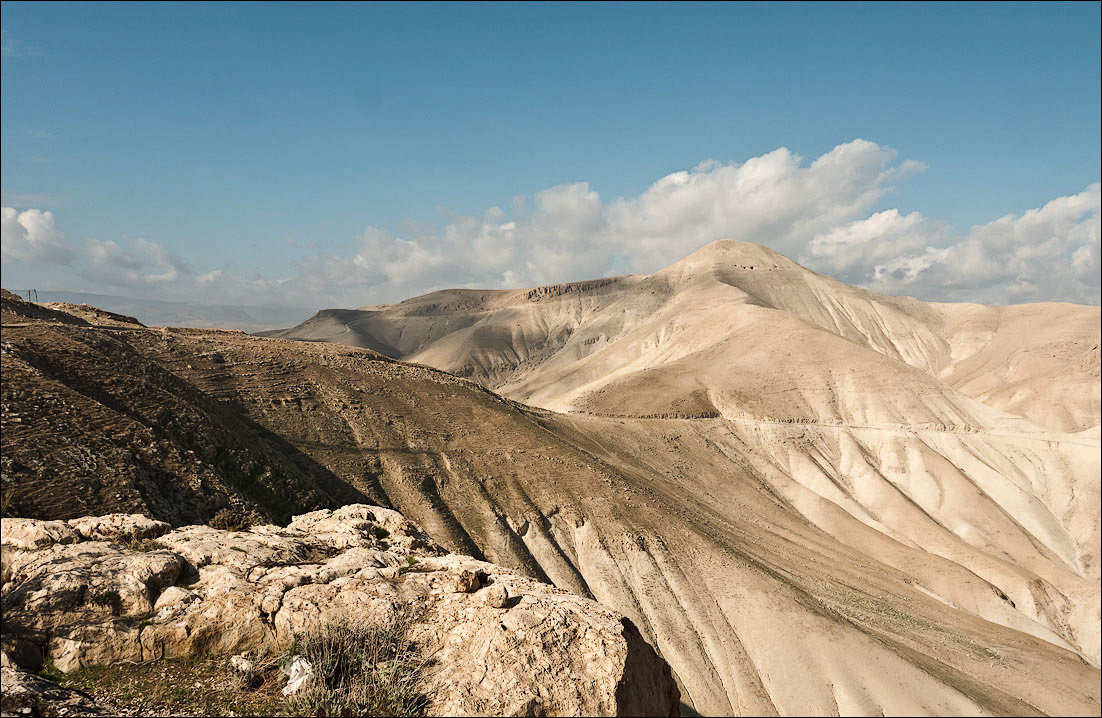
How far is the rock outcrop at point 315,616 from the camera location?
6.73 m

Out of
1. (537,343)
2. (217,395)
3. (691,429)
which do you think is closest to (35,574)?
(217,395)

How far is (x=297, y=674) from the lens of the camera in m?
6.66

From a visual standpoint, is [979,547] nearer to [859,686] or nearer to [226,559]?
[859,686]

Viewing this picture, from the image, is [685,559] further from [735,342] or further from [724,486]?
[735,342]

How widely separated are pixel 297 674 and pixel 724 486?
5055 cm

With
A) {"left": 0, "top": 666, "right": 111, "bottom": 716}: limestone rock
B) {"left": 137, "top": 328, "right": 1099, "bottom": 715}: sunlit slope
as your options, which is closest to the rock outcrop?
{"left": 0, "top": 666, "right": 111, "bottom": 716}: limestone rock

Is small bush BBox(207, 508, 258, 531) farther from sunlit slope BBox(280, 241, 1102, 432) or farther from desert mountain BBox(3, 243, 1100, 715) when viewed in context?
sunlit slope BBox(280, 241, 1102, 432)

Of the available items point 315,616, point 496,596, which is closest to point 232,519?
point 315,616

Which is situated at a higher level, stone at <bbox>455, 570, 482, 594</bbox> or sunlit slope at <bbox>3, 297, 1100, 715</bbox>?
stone at <bbox>455, 570, 482, 594</bbox>

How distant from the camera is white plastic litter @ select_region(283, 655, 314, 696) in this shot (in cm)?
646

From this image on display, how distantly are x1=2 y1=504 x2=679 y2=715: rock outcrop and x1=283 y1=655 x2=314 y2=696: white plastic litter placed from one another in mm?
598

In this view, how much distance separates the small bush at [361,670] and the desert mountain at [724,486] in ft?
43.5

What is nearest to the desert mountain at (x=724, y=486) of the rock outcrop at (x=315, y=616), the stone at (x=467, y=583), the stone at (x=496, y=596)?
the rock outcrop at (x=315, y=616)

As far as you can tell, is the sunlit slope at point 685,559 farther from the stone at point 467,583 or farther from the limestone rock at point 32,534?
the stone at point 467,583
